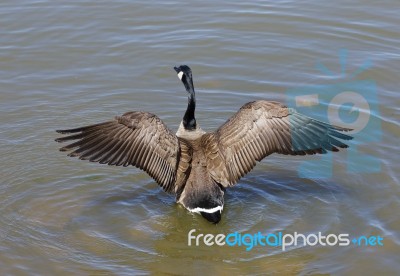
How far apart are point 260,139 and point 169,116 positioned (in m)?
2.25

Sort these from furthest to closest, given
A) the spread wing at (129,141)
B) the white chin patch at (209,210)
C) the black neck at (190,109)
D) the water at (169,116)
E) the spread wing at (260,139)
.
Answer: the black neck at (190,109), the spread wing at (260,139), the white chin patch at (209,210), the spread wing at (129,141), the water at (169,116)

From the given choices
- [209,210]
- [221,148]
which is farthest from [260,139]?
[209,210]

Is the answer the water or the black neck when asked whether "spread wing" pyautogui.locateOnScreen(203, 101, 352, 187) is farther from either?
the water

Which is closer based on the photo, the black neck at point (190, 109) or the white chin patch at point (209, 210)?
the white chin patch at point (209, 210)

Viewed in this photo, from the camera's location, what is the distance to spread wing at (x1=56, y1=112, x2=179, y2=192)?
332 inches

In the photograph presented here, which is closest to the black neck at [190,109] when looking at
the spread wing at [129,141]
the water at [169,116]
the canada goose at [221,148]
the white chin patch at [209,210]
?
the canada goose at [221,148]

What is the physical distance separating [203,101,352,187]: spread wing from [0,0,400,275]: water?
55 cm

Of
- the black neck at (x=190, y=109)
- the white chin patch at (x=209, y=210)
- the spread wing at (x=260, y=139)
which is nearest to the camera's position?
the white chin patch at (x=209, y=210)

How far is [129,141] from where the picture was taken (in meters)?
8.59

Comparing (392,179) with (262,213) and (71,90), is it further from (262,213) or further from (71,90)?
(71,90)

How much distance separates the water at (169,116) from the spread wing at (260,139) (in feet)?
1.80

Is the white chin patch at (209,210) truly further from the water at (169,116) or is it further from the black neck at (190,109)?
the black neck at (190,109)

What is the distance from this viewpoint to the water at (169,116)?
8188 mm

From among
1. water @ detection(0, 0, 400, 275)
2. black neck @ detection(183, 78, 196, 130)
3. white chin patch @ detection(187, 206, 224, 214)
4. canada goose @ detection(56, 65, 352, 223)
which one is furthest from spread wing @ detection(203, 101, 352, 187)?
water @ detection(0, 0, 400, 275)
